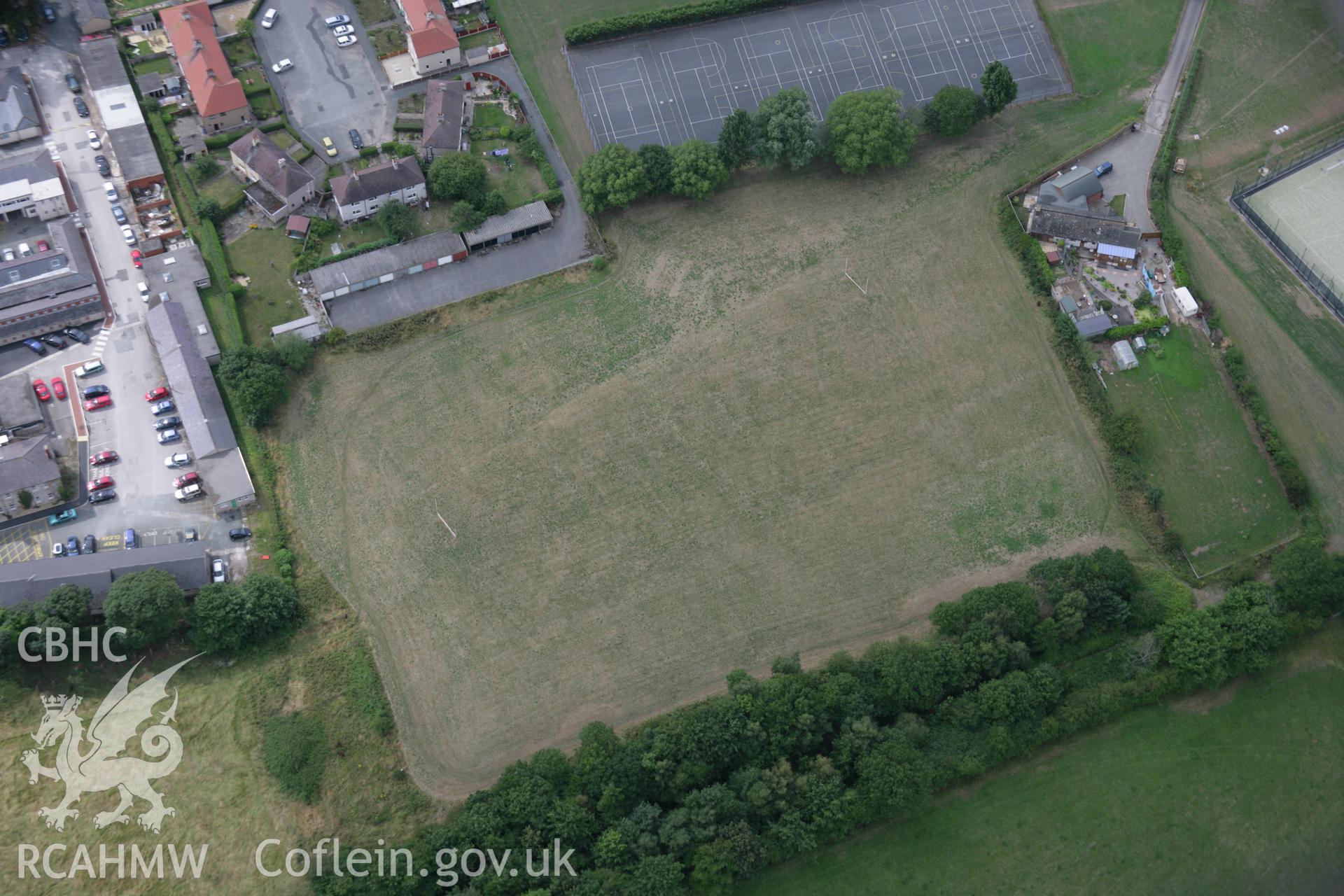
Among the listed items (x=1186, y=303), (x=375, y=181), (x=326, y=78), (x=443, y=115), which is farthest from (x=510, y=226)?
(x=1186, y=303)

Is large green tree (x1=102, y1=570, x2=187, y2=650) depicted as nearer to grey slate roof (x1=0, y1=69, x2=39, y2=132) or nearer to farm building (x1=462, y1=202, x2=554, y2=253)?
farm building (x1=462, y1=202, x2=554, y2=253)

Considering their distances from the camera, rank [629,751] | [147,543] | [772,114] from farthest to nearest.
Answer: [772,114], [147,543], [629,751]

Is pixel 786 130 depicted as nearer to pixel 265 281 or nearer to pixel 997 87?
pixel 997 87

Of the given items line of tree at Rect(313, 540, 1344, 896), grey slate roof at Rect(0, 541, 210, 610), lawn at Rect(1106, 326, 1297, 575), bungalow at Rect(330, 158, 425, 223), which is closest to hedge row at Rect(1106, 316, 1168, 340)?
lawn at Rect(1106, 326, 1297, 575)

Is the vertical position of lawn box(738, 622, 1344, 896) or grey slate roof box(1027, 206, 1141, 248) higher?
grey slate roof box(1027, 206, 1141, 248)

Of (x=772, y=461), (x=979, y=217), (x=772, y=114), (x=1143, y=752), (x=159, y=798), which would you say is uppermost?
(x=772, y=114)

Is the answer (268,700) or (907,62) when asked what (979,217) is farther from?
(268,700)

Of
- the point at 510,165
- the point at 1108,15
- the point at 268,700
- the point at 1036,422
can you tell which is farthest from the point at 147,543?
the point at 1108,15
